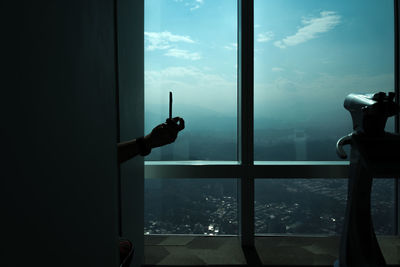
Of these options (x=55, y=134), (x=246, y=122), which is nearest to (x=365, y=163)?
(x=246, y=122)

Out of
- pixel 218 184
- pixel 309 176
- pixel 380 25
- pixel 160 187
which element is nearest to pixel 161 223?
pixel 160 187

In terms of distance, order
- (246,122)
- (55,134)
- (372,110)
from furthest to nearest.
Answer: (246,122), (372,110), (55,134)

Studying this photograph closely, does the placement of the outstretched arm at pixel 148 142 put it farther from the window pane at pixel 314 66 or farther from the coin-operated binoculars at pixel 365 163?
the window pane at pixel 314 66

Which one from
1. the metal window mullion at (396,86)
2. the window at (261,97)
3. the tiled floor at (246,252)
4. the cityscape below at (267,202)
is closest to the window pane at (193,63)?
the window at (261,97)

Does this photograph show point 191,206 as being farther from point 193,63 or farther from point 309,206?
point 193,63

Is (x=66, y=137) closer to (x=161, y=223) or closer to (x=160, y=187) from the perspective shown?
(x=160, y=187)

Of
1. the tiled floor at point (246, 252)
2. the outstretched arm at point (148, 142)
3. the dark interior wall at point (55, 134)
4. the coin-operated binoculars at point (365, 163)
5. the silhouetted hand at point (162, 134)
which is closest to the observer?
the dark interior wall at point (55, 134)

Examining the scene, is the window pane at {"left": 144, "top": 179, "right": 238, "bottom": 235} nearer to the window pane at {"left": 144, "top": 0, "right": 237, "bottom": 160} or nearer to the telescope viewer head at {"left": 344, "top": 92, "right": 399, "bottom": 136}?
the window pane at {"left": 144, "top": 0, "right": 237, "bottom": 160}

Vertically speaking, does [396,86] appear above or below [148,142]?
above
